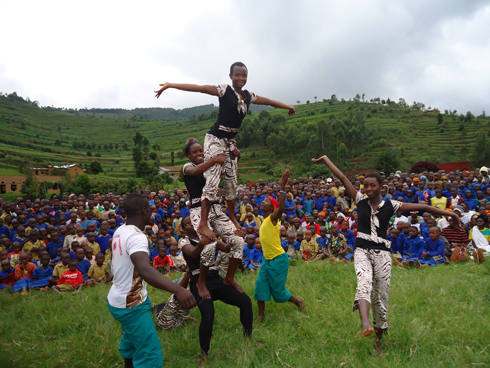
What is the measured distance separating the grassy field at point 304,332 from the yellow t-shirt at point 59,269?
3.19ft

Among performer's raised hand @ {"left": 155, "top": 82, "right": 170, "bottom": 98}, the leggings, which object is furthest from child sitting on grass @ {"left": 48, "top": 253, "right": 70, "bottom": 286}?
performer's raised hand @ {"left": 155, "top": 82, "right": 170, "bottom": 98}

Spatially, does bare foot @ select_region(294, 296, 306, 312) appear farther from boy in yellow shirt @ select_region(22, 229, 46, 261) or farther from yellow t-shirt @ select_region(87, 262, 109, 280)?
boy in yellow shirt @ select_region(22, 229, 46, 261)

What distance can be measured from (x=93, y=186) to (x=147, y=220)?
29.6 m

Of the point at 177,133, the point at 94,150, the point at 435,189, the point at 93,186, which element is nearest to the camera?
the point at 435,189

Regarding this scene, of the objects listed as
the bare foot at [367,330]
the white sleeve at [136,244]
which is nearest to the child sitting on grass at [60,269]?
the white sleeve at [136,244]

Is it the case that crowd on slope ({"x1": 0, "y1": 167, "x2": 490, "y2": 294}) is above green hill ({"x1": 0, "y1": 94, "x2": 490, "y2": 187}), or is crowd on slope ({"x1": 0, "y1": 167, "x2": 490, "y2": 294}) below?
below

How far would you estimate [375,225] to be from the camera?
13.7 ft

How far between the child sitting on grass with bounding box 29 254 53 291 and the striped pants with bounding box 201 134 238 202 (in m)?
5.92

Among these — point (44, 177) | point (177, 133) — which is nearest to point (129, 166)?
point (44, 177)

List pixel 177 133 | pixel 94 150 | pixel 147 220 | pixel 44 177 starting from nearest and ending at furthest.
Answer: pixel 147 220 → pixel 44 177 → pixel 94 150 → pixel 177 133

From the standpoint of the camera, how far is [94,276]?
8.12 m

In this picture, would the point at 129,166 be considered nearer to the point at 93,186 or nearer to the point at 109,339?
the point at 93,186

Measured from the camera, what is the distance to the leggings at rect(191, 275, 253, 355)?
4.20m

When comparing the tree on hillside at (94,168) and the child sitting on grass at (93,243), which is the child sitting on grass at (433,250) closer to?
the child sitting on grass at (93,243)
